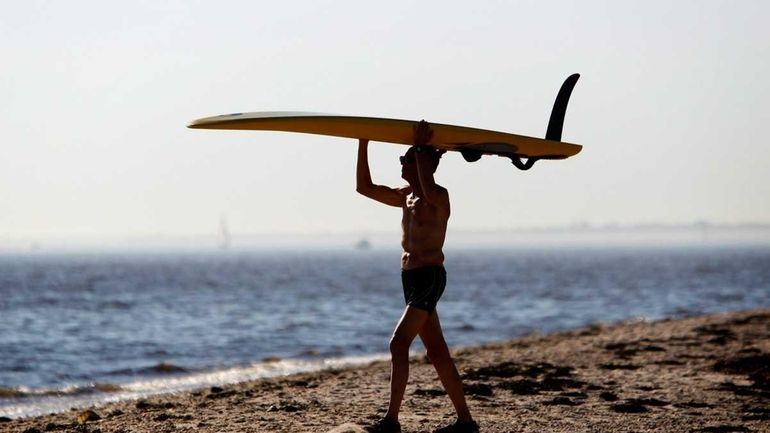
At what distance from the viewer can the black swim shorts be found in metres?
6.68

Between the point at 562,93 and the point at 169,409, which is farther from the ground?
the point at 562,93

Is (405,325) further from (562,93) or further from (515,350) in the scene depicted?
(515,350)

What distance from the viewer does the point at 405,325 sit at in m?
6.67

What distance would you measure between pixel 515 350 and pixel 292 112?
27.7ft

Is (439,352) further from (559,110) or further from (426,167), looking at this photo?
(559,110)

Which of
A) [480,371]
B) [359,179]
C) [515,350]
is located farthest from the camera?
[515,350]

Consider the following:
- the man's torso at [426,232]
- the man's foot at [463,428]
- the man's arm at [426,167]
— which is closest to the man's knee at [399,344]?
the man's torso at [426,232]

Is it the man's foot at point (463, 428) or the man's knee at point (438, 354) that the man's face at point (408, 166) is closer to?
the man's knee at point (438, 354)

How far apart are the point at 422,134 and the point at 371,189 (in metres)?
0.58

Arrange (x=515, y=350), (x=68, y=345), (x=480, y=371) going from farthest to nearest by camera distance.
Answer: (x=68, y=345)
(x=515, y=350)
(x=480, y=371)

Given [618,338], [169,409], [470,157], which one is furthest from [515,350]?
[470,157]

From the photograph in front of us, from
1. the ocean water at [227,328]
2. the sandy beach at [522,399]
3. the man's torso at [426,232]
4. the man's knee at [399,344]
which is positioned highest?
the man's torso at [426,232]

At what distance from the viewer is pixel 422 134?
692 centimetres

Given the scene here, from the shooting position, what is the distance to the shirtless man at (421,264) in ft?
21.9
